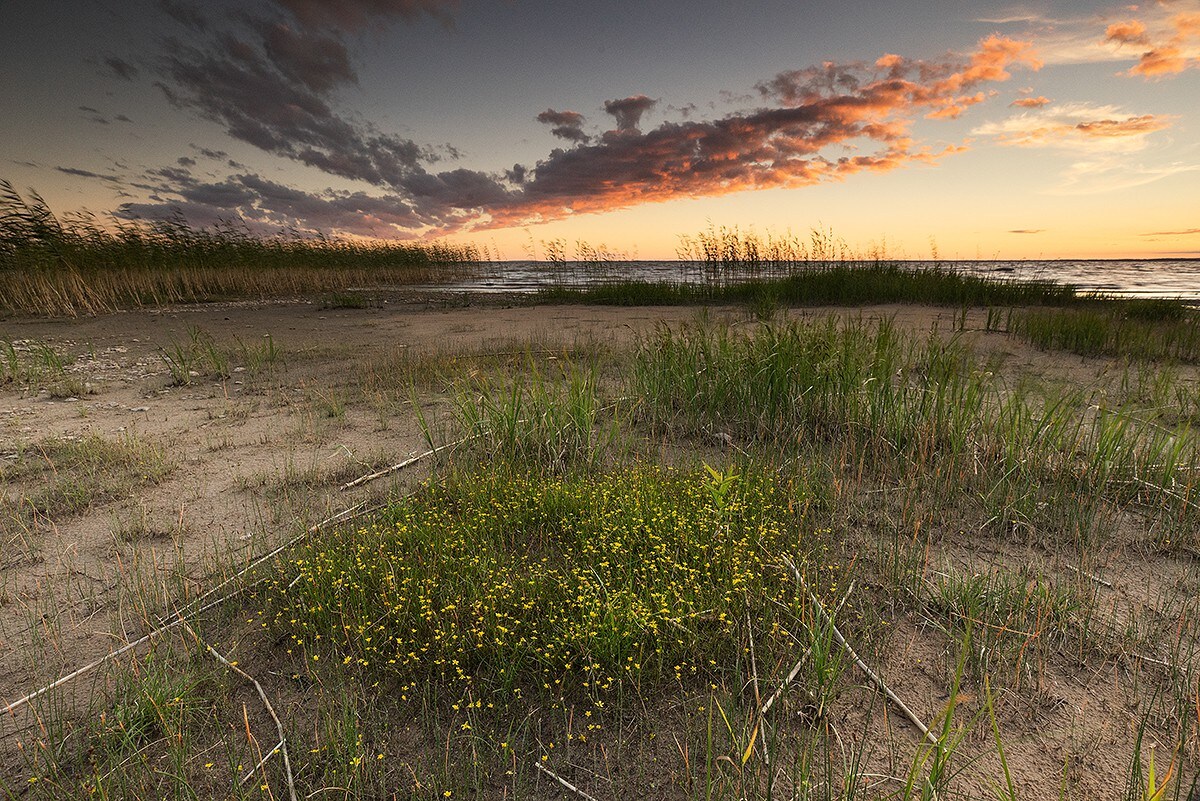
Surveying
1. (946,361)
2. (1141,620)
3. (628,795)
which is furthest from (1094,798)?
(946,361)

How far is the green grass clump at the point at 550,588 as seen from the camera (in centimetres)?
245

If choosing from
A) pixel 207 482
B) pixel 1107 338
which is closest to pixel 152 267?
pixel 207 482

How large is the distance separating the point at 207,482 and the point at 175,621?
1.96m

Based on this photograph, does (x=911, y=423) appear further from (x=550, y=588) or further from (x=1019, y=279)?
(x=1019, y=279)

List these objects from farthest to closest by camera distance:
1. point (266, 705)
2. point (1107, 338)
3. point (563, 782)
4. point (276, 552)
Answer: point (1107, 338) → point (276, 552) → point (266, 705) → point (563, 782)

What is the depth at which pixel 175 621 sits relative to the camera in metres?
2.90

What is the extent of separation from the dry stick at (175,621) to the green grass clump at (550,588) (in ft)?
0.74

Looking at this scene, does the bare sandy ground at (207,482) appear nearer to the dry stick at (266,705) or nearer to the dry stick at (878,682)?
the dry stick at (878,682)

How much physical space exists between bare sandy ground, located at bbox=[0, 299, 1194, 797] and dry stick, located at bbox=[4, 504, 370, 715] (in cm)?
8

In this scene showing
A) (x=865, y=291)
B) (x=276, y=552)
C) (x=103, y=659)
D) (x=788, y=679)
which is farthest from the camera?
(x=865, y=291)

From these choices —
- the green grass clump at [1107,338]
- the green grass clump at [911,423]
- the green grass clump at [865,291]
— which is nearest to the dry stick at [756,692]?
the green grass clump at [911,423]

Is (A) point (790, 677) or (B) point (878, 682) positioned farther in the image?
(B) point (878, 682)

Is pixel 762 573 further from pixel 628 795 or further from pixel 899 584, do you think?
pixel 628 795

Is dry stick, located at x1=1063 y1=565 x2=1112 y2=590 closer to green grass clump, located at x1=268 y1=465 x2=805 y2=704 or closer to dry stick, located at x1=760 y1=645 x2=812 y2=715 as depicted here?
green grass clump, located at x1=268 y1=465 x2=805 y2=704
